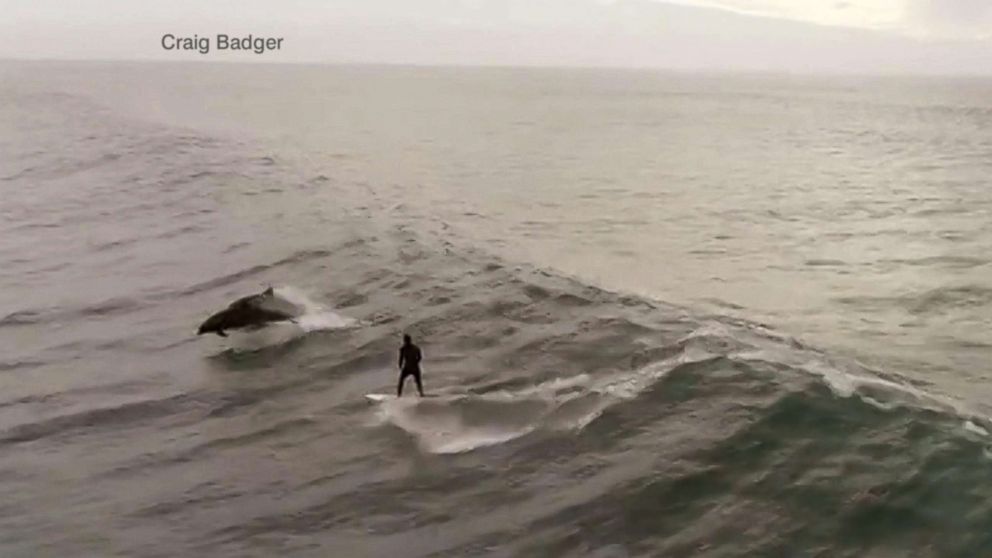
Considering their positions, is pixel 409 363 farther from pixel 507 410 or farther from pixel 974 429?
pixel 974 429

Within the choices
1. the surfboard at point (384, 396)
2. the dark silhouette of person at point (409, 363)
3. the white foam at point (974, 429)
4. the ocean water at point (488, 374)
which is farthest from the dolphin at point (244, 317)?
the white foam at point (974, 429)

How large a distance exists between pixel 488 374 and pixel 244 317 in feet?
22.4

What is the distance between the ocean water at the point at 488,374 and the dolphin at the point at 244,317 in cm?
37

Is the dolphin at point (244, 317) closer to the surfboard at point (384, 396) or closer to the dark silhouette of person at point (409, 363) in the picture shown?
the surfboard at point (384, 396)

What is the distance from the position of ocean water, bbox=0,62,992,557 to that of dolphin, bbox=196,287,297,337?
37 cm

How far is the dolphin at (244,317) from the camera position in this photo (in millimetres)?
24391

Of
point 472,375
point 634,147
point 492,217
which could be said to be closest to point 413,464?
point 472,375

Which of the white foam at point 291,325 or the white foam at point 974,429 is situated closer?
the white foam at point 974,429

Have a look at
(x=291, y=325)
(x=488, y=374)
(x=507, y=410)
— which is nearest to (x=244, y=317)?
(x=291, y=325)

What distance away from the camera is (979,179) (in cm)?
6525

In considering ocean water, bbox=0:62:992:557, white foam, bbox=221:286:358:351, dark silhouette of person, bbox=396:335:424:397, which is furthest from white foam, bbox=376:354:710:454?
white foam, bbox=221:286:358:351

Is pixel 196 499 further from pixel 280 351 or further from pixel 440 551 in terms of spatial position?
pixel 280 351

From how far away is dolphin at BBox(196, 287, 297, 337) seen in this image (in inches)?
960

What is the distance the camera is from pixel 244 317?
24516 millimetres
